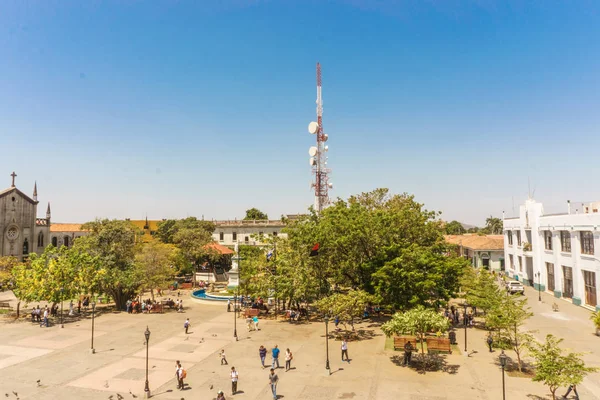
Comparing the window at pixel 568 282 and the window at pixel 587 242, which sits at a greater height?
the window at pixel 587 242

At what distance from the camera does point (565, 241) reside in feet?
136

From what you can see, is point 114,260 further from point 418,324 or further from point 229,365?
point 418,324

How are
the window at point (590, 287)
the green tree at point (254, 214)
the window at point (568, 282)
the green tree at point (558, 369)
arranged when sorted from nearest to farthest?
the green tree at point (558, 369)
the window at point (590, 287)
the window at point (568, 282)
the green tree at point (254, 214)

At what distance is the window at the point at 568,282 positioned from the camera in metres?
40.9

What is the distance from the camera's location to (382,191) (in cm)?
5222

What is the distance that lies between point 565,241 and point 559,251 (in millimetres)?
1344

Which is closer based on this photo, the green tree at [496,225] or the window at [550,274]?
the window at [550,274]

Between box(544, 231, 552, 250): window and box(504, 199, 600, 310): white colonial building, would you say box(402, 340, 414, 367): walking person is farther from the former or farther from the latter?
box(544, 231, 552, 250): window

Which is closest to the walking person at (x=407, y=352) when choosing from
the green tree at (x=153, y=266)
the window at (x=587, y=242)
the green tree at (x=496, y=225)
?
the green tree at (x=153, y=266)

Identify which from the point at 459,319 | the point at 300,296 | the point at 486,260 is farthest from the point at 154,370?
the point at 486,260

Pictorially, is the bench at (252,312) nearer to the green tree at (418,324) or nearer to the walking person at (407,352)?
the walking person at (407,352)

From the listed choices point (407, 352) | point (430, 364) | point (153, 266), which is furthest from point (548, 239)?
point (153, 266)

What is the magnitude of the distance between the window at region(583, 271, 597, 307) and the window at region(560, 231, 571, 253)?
3.72 meters

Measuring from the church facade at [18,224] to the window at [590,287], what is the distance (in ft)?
232
